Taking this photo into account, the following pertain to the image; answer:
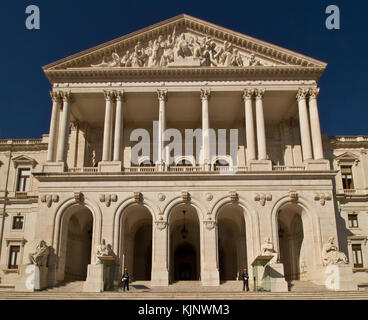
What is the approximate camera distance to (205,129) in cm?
4134

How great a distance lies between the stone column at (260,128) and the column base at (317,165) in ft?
12.4

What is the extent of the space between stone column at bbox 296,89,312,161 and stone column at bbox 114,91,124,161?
652 inches

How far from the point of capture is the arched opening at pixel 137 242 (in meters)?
40.4

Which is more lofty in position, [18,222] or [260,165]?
[260,165]

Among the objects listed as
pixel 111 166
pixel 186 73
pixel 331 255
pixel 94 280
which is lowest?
pixel 94 280

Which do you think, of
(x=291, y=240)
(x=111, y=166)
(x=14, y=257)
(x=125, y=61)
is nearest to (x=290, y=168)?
(x=291, y=240)

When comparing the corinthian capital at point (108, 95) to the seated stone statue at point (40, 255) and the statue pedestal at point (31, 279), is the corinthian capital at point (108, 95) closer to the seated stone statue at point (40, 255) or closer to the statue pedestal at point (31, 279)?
the seated stone statue at point (40, 255)

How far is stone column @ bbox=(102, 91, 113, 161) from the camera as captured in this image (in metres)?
41.1

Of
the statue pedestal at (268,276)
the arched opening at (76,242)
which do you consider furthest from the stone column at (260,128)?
the arched opening at (76,242)

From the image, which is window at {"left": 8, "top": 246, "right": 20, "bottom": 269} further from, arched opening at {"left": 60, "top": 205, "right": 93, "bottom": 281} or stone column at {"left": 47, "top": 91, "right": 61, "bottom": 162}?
stone column at {"left": 47, "top": 91, "right": 61, "bottom": 162}

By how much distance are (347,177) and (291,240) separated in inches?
456

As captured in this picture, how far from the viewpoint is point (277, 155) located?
1858 inches

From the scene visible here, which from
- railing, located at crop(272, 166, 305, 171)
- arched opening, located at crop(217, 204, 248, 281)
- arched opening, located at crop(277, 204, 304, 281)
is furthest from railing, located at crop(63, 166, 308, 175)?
arched opening, located at crop(277, 204, 304, 281)

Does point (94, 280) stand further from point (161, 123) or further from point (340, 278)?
point (340, 278)
